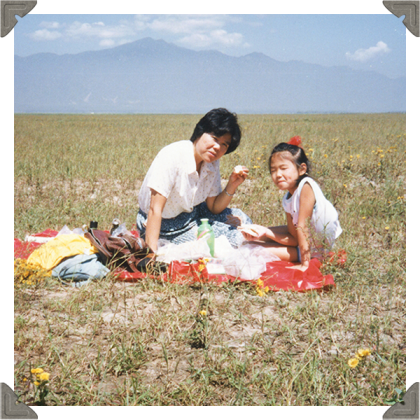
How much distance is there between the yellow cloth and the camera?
10.5ft

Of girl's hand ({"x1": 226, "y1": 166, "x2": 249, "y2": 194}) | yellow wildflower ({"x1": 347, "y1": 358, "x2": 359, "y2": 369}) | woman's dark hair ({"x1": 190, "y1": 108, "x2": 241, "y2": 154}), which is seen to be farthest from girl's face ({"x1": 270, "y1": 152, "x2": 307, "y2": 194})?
yellow wildflower ({"x1": 347, "y1": 358, "x2": 359, "y2": 369})

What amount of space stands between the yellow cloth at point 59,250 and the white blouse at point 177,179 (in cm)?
64

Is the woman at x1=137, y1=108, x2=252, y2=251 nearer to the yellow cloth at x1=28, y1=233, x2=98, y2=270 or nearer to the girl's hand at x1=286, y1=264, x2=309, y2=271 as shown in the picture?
the yellow cloth at x1=28, y1=233, x2=98, y2=270

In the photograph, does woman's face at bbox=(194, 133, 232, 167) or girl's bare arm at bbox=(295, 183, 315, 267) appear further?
woman's face at bbox=(194, 133, 232, 167)

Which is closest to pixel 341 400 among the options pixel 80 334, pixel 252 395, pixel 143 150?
pixel 252 395

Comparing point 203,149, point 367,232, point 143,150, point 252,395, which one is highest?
point 143,150

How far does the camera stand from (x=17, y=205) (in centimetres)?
523

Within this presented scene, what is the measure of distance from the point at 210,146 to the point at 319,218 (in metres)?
1.06

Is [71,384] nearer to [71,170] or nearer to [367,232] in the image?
[367,232]

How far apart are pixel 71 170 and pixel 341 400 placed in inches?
233

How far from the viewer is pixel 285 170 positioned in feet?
11.4

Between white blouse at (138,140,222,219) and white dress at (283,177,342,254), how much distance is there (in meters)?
0.81
